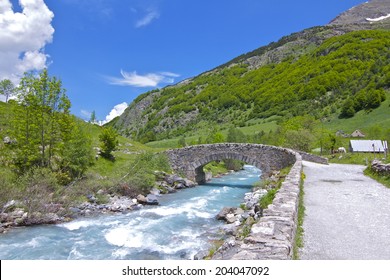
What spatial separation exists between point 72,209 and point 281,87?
122662 millimetres

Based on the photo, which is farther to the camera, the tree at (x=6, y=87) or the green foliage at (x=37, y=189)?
the tree at (x=6, y=87)

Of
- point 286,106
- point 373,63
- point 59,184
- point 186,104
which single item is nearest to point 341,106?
point 286,106

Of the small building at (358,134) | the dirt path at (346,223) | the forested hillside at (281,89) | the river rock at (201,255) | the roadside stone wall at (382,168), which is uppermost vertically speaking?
the forested hillside at (281,89)

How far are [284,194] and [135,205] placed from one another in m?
15.0

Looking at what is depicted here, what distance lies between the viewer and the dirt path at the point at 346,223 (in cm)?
693

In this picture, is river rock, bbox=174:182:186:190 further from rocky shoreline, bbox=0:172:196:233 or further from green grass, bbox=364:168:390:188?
green grass, bbox=364:168:390:188

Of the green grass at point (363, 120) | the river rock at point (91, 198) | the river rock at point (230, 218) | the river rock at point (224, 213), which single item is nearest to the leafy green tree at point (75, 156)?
the river rock at point (91, 198)

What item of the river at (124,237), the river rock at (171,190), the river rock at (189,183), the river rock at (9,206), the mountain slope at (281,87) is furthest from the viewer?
the mountain slope at (281,87)

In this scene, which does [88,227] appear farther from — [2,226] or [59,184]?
[59,184]

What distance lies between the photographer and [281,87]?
133 m

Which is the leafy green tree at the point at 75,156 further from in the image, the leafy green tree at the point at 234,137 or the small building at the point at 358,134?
the small building at the point at 358,134

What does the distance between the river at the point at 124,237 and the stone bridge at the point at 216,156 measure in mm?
13297

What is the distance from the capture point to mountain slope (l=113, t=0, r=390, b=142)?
347ft

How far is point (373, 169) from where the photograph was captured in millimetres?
20656
